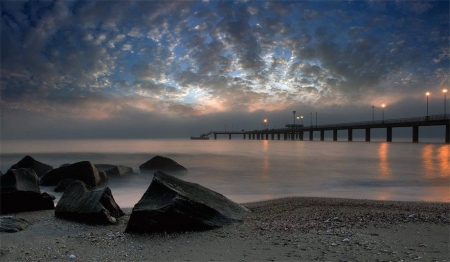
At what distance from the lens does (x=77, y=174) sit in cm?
1241

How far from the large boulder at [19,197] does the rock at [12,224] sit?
180cm

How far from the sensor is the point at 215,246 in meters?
4.54

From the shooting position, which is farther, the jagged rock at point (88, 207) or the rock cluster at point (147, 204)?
the jagged rock at point (88, 207)

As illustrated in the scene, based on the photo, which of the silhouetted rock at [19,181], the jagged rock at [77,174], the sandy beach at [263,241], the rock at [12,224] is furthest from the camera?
the jagged rock at [77,174]

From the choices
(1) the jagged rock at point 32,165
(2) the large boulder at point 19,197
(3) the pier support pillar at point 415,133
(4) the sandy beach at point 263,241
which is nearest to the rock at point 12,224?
(4) the sandy beach at point 263,241

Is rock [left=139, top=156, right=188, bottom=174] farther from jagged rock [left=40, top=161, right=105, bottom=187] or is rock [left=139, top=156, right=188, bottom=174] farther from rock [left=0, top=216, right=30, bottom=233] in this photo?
rock [left=0, top=216, right=30, bottom=233]

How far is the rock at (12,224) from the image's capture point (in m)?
5.57

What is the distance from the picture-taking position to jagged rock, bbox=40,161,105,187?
12438 millimetres

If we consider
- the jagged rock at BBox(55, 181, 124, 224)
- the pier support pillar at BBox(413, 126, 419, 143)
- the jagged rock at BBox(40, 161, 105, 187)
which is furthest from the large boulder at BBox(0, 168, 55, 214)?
the pier support pillar at BBox(413, 126, 419, 143)

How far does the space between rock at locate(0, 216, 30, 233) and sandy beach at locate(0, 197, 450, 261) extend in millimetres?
177

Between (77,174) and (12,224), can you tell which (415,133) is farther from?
(12,224)

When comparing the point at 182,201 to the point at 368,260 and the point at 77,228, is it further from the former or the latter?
the point at 368,260

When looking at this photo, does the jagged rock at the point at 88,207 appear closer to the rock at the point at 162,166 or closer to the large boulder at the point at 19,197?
the large boulder at the point at 19,197

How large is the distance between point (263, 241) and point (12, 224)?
15.1 ft
